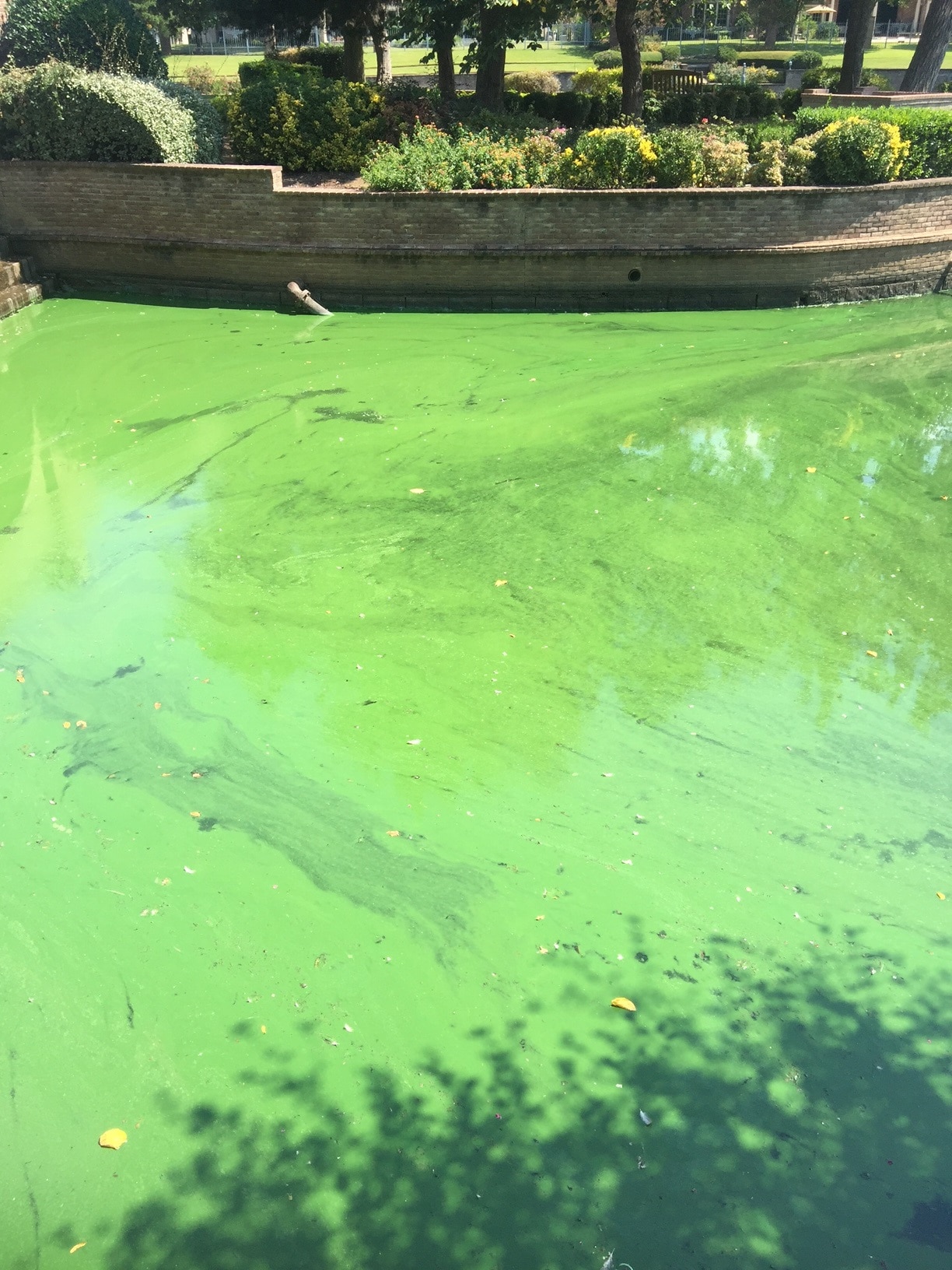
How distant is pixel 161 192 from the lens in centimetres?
1211

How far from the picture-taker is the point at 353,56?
1731 cm

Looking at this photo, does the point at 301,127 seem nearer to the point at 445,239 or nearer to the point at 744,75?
the point at 445,239

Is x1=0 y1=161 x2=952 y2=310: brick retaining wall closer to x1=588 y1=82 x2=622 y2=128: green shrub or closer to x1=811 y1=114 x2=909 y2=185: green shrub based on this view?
x1=811 y1=114 x2=909 y2=185: green shrub

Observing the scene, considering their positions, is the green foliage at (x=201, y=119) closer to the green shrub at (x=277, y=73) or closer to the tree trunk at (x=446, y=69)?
the green shrub at (x=277, y=73)

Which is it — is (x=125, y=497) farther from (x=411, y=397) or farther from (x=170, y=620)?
(x=411, y=397)

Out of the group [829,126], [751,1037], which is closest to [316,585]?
[751,1037]

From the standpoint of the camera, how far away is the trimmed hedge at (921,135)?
13125mm

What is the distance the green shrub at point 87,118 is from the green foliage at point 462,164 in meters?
2.42

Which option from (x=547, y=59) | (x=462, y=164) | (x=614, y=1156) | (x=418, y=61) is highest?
(x=547, y=59)

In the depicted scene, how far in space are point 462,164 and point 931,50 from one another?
45.2ft

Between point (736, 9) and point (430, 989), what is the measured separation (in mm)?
47686

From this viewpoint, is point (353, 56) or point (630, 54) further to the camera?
point (353, 56)

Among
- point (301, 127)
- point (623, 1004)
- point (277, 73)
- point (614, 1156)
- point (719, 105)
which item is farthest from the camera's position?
point (719, 105)

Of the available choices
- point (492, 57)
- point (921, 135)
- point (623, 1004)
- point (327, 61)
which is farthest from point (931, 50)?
point (623, 1004)
